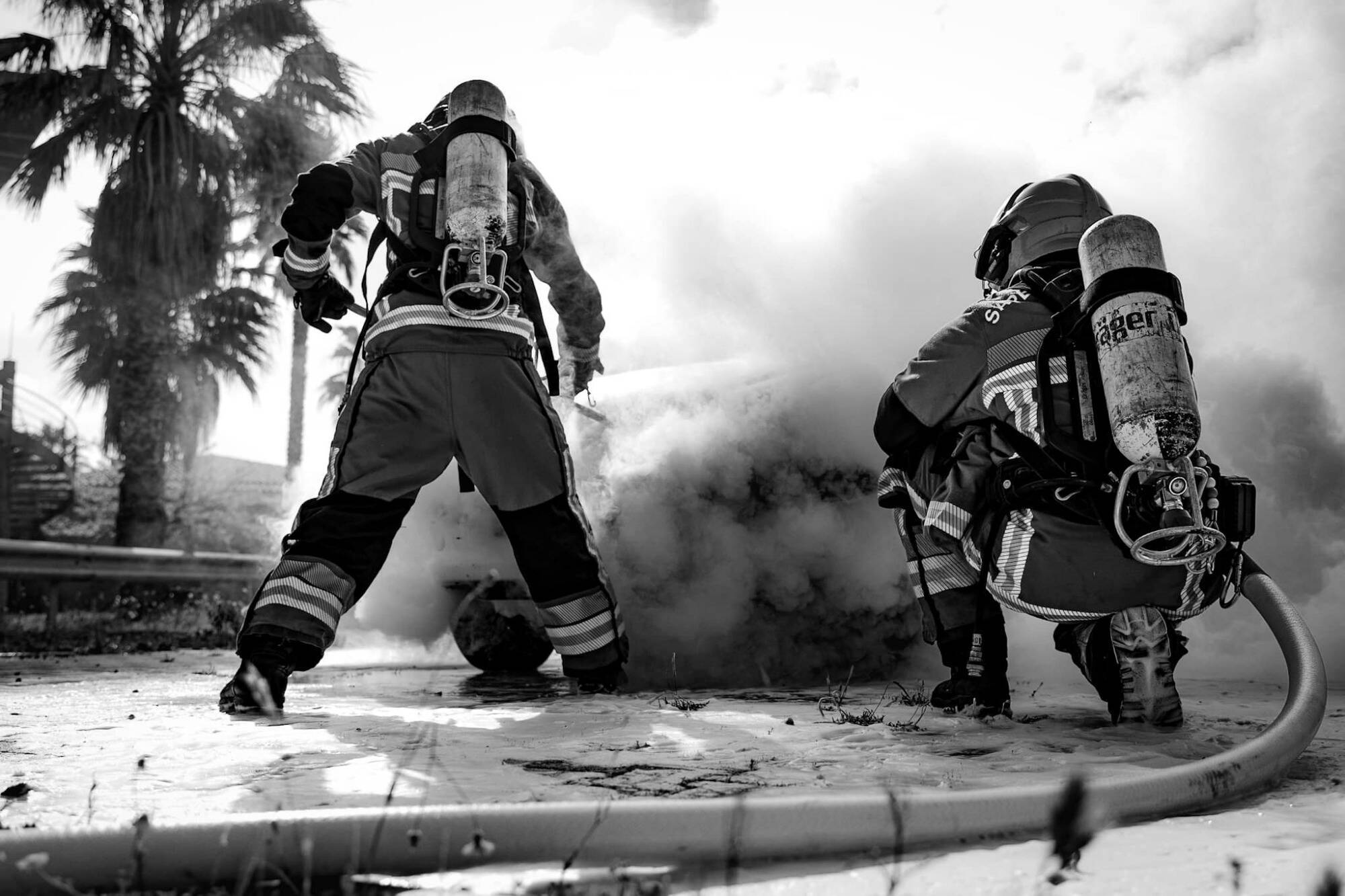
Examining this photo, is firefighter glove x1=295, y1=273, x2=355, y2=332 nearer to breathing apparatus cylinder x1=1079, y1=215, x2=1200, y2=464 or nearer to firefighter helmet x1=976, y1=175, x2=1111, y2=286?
firefighter helmet x1=976, y1=175, x2=1111, y2=286

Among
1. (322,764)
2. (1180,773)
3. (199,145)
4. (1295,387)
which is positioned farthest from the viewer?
(199,145)

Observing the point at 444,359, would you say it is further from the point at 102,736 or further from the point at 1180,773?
the point at 1180,773

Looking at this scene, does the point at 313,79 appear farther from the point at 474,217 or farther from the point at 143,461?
the point at 474,217

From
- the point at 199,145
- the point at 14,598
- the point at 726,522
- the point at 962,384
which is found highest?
the point at 199,145

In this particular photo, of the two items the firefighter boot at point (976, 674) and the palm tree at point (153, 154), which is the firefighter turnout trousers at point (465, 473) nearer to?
the firefighter boot at point (976, 674)

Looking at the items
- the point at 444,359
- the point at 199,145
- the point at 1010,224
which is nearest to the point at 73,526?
the point at 199,145

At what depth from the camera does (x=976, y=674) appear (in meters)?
2.61

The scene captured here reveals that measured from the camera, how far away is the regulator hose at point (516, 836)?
1.10 metres

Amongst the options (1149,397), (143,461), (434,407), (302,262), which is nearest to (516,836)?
(1149,397)

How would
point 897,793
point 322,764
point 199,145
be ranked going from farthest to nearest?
point 199,145 → point 322,764 → point 897,793

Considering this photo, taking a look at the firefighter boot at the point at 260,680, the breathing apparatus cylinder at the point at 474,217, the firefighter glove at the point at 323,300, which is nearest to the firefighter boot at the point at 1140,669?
the breathing apparatus cylinder at the point at 474,217

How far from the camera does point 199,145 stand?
10195mm

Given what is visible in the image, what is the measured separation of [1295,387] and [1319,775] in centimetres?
278

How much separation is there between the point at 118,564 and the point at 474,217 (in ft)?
18.8
